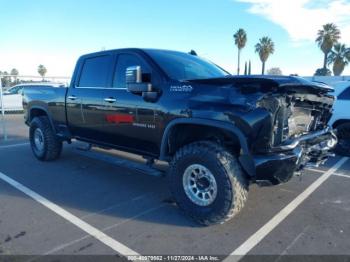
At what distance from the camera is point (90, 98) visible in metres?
5.26

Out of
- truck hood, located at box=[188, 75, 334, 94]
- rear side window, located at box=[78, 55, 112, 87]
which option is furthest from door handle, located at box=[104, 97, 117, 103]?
truck hood, located at box=[188, 75, 334, 94]

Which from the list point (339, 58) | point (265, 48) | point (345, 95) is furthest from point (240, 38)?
point (345, 95)

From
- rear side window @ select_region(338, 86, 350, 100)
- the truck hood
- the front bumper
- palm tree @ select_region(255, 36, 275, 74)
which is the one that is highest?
palm tree @ select_region(255, 36, 275, 74)

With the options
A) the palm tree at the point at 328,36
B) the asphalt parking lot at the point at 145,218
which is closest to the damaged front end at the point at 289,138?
the asphalt parking lot at the point at 145,218

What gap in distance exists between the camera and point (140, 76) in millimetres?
3990

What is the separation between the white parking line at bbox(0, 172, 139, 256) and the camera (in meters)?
3.22

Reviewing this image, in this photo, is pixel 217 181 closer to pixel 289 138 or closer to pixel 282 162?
pixel 282 162

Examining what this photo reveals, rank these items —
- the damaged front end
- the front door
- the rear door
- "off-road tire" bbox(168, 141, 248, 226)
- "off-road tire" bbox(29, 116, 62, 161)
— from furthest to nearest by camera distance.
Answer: "off-road tire" bbox(29, 116, 62, 161)
the rear door
the front door
"off-road tire" bbox(168, 141, 248, 226)
the damaged front end

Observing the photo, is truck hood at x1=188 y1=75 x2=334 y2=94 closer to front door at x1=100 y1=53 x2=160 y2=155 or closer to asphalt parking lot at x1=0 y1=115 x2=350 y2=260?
front door at x1=100 y1=53 x2=160 y2=155

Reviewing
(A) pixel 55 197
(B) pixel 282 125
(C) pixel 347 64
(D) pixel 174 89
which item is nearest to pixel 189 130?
(D) pixel 174 89

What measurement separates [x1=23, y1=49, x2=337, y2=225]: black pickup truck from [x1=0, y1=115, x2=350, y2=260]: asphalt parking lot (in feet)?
1.29

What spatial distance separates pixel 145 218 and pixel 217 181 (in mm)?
1066

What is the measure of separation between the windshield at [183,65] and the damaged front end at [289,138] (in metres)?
1.41

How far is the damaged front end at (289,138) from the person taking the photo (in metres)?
3.27
